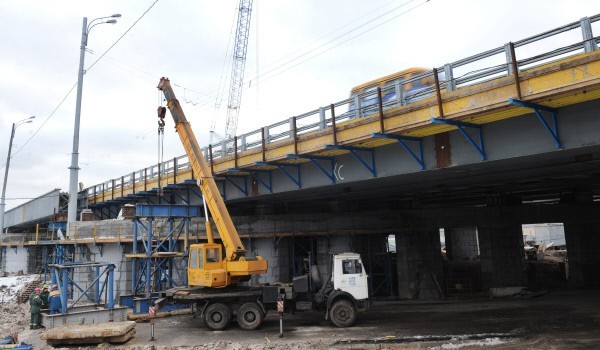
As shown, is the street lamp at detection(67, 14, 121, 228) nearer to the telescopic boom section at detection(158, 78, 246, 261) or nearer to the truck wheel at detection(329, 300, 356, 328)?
the telescopic boom section at detection(158, 78, 246, 261)

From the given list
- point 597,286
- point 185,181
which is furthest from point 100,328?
point 597,286

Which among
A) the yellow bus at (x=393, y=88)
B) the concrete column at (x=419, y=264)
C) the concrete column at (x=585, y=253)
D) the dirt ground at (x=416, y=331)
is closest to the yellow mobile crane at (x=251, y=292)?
the dirt ground at (x=416, y=331)

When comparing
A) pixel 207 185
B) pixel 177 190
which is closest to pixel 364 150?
pixel 207 185

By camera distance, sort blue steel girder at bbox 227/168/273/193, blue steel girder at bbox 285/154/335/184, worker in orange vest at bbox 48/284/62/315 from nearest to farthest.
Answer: blue steel girder at bbox 285/154/335/184 < worker in orange vest at bbox 48/284/62/315 < blue steel girder at bbox 227/168/273/193

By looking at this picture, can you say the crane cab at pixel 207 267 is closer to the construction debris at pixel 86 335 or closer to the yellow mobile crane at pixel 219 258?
the yellow mobile crane at pixel 219 258

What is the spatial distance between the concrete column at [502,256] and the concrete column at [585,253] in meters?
5.63

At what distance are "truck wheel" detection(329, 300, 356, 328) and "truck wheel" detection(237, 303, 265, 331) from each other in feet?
8.89

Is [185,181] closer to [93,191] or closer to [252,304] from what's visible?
[252,304]

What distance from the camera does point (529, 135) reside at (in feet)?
39.5

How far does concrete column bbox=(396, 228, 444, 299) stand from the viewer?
26.5 m

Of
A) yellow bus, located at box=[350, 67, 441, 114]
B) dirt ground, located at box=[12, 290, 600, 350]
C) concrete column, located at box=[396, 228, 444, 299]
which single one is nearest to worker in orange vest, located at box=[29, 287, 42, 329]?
dirt ground, located at box=[12, 290, 600, 350]

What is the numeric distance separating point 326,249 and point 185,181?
8991 mm

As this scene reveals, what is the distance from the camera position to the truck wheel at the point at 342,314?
1694 centimetres

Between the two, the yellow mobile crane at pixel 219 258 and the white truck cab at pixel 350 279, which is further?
the white truck cab at pixel 350 279
